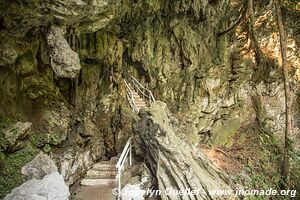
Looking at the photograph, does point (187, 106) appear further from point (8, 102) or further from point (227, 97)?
point (8, 102)

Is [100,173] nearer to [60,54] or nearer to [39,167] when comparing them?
[39,167]

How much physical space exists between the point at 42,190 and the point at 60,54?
2.84 meters

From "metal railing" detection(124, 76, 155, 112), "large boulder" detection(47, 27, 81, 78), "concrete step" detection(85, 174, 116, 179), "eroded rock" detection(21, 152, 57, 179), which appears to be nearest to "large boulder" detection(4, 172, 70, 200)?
"eroded rock" detection(21, 152, 57, 179)

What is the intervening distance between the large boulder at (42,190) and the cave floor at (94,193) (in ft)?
3.17

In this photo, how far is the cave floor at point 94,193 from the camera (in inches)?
235

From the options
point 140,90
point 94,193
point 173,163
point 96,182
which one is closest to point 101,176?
point 96,182

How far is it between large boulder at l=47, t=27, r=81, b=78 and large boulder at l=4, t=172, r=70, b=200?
2323 millimetres

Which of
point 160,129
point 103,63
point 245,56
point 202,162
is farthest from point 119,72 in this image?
point 245,56

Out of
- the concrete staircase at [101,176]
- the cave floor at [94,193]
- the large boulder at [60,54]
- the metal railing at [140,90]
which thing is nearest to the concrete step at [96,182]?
the concrete staircase at [101,176]

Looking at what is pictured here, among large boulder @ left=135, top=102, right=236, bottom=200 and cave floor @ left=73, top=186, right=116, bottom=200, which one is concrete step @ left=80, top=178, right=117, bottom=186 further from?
large boulder @ left=135, top=102, right=236, bottom=200

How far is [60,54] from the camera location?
562 cm

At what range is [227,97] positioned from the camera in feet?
41.7

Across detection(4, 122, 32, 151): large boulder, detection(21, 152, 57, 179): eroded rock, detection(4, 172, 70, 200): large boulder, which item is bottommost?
detection(4, 172, 70, 200): large boulder

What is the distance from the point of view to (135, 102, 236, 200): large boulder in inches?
225
